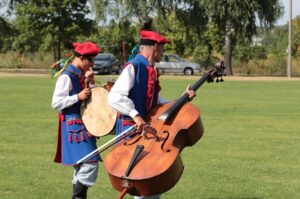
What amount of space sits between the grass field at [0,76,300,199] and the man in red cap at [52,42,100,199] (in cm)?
146

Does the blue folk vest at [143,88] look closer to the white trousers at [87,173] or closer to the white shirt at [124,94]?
the white shirt at [124,94]

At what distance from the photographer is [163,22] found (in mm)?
52656

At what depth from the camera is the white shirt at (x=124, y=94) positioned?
5633 mm

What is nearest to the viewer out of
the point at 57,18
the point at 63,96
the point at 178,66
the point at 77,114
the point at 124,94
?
the point at 124,94

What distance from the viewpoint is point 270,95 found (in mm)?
26516

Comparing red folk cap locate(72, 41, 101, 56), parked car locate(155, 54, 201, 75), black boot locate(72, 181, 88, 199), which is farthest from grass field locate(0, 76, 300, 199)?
parked car locate(155, 54, 201, 75)

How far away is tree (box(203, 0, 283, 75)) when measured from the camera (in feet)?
155

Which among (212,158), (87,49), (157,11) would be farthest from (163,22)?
(87,49)

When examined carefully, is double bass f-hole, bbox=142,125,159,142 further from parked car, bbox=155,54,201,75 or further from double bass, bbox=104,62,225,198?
parked car, bbox=155,54,201,75

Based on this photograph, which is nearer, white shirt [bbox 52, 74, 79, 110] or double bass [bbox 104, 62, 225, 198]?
double bass [bbox 104, 62, 225, 198]

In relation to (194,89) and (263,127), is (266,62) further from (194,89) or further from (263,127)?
(194,89)

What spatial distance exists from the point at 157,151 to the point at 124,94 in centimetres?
76

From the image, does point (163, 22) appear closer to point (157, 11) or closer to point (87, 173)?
point (157, 11)

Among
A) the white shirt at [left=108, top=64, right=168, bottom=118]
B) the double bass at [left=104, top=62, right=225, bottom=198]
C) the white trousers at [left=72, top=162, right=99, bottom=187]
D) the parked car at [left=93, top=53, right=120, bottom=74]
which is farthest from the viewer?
the parked car at [left=93, top=53, right=120, bottom=74]
